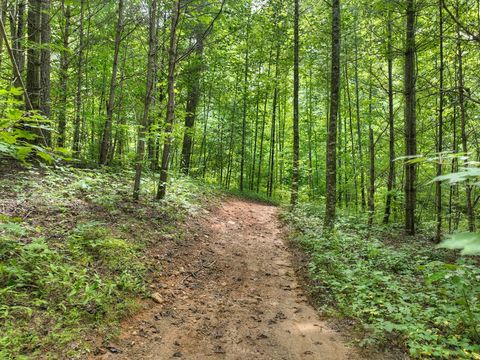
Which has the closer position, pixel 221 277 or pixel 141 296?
pixel 141 296

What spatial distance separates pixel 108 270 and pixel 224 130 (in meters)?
15.6

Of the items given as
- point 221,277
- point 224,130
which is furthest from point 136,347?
point 224,130

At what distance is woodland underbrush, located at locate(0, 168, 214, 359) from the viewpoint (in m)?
3.59

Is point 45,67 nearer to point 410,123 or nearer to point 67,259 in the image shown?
point 67,259

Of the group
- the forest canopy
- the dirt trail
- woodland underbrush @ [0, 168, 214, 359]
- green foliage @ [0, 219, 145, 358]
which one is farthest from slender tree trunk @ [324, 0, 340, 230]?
green foliage @ [0, 219, 145, 358]

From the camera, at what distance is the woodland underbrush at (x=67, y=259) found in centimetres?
359

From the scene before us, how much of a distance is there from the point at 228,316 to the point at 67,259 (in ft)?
8.51

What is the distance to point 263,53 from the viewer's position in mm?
18438

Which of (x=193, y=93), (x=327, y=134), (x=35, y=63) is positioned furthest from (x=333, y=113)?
(x=193, y=93)

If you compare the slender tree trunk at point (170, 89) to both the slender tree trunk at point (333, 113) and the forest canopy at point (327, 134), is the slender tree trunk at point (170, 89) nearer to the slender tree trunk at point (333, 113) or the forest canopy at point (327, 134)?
the forest canopy at point (327, 134)

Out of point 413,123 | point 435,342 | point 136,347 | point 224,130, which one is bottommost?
point 136,347

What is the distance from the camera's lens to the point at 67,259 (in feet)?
16.1

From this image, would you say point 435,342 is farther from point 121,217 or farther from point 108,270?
point 121,217

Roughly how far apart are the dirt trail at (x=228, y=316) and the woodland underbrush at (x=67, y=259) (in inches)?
15.2
